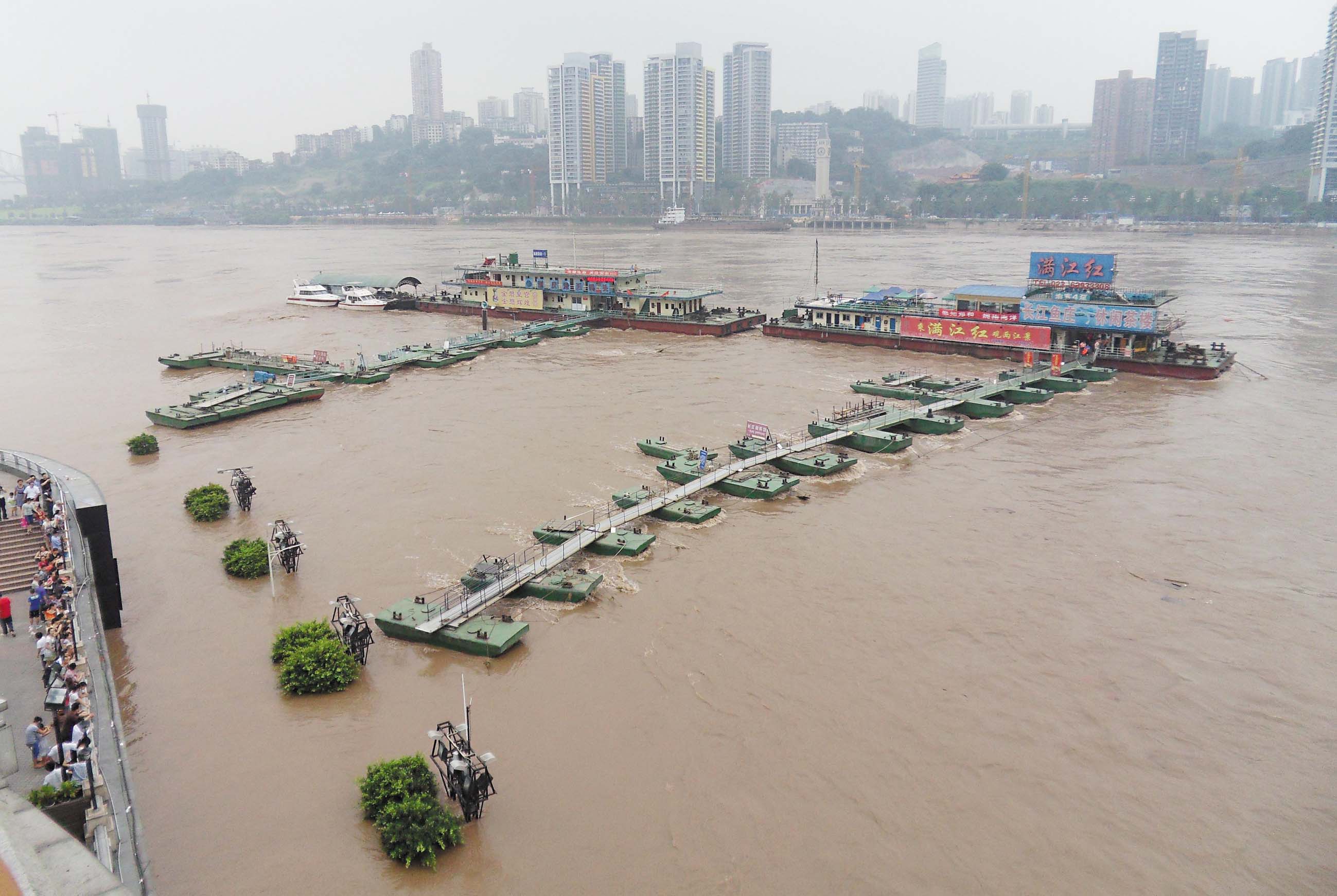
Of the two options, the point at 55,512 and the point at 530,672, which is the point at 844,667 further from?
the point at 55,512

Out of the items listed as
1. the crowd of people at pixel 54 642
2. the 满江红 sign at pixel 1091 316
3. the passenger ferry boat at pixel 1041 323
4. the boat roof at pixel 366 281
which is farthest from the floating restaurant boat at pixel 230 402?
the 满江红 sign at pixel 1091 316

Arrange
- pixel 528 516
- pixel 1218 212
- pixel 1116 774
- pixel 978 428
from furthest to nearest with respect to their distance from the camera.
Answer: pixel 1218 212 → pixel 978 428 → pixel 528 516 → pixel 1116 774

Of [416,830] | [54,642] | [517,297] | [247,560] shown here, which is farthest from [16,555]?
[517,297]

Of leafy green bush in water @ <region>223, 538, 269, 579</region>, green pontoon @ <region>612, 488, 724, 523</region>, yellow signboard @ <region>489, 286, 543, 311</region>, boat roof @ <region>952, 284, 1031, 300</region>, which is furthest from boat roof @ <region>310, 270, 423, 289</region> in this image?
leafy green bush in water @ <region>223, 538, 269, 579</region>

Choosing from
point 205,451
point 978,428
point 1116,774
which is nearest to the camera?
point 1116,774

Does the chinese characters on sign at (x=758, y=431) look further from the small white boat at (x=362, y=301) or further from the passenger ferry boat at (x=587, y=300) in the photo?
the small white boat at (x=362, y=301)

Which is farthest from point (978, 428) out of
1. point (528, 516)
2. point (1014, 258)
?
point (1014, 258)
